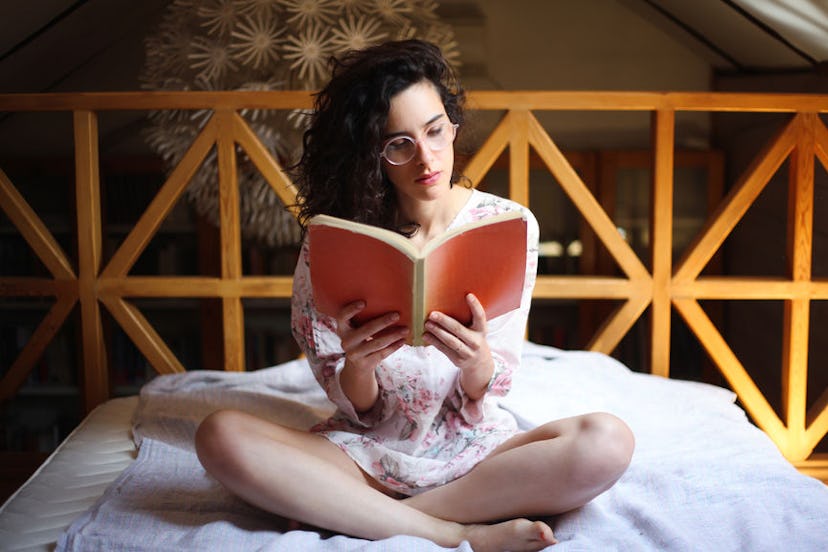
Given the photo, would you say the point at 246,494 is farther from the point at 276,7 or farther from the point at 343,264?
the point at 276,7

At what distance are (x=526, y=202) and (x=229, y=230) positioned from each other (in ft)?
2.40

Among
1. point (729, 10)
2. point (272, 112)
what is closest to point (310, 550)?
point (272, 112)

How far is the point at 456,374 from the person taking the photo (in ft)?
4.15

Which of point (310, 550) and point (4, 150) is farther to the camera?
point (4, 150)

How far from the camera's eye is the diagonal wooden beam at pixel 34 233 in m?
1.84

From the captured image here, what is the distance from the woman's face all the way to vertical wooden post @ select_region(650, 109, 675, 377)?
84cm

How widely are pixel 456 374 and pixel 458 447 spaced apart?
120mm

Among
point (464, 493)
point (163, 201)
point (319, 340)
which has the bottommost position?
point (464, 493)

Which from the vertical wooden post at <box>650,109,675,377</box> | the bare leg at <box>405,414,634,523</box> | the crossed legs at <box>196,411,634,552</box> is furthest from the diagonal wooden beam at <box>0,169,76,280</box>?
the vertical wooden post at <box>650,109,675,377</box>

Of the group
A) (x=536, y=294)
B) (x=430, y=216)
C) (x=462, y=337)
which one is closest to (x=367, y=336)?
(x=462, y=337)

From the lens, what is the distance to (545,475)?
108 centimetres

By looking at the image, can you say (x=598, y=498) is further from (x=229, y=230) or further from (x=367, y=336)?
(x=229, y=230)

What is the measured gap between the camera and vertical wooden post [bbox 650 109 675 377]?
5.99 feet

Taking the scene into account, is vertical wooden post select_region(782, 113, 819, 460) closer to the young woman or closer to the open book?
the young woman
